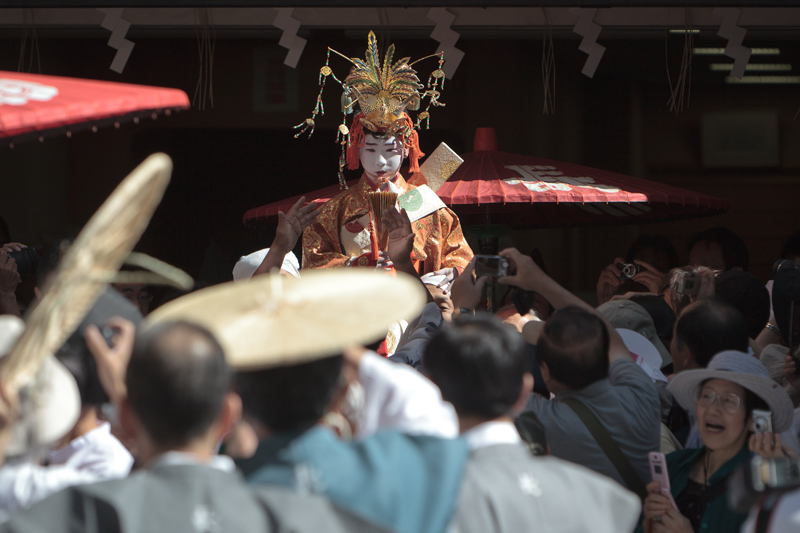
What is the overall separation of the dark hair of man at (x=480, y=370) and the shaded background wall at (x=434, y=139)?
4.16 metres

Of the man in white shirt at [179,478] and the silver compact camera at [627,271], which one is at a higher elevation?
the man in white shirt at [179,478]

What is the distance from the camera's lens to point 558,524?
151cm

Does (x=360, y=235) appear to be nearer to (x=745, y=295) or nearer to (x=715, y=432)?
(x=745, y=295)

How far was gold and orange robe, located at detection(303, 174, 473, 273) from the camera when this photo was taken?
439 cm

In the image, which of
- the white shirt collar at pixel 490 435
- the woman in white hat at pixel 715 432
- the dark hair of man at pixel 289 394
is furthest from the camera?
the woman in white hat at pixel 715 432

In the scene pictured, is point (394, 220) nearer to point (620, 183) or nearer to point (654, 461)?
point (620, 183)

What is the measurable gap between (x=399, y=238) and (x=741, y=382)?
1515 millimetres

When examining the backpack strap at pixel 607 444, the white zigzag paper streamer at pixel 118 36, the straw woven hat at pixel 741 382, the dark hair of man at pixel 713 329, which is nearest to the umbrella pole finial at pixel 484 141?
the white zigzag paper streamer at pixel 118 36

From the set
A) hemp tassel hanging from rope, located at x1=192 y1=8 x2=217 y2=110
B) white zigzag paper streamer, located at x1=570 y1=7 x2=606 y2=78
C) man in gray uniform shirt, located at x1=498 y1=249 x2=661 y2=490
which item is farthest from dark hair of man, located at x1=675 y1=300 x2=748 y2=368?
hemp tassel hanging from rope, located at x1=192 y1=8 x2=217 y2=110

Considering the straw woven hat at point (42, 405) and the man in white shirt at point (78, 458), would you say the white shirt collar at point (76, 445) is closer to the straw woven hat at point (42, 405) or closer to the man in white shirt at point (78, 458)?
the man in white shirt at point (78, 458)

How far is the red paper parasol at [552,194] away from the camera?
4.00 m

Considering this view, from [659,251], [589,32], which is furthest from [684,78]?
[659,251]

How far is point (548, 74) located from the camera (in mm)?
5633

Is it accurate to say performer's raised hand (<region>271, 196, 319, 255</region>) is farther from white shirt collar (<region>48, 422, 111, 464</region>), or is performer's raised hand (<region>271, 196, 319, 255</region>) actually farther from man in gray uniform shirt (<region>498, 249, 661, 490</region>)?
white shirt collar (<region>48, 422, 111, 464</region>)
